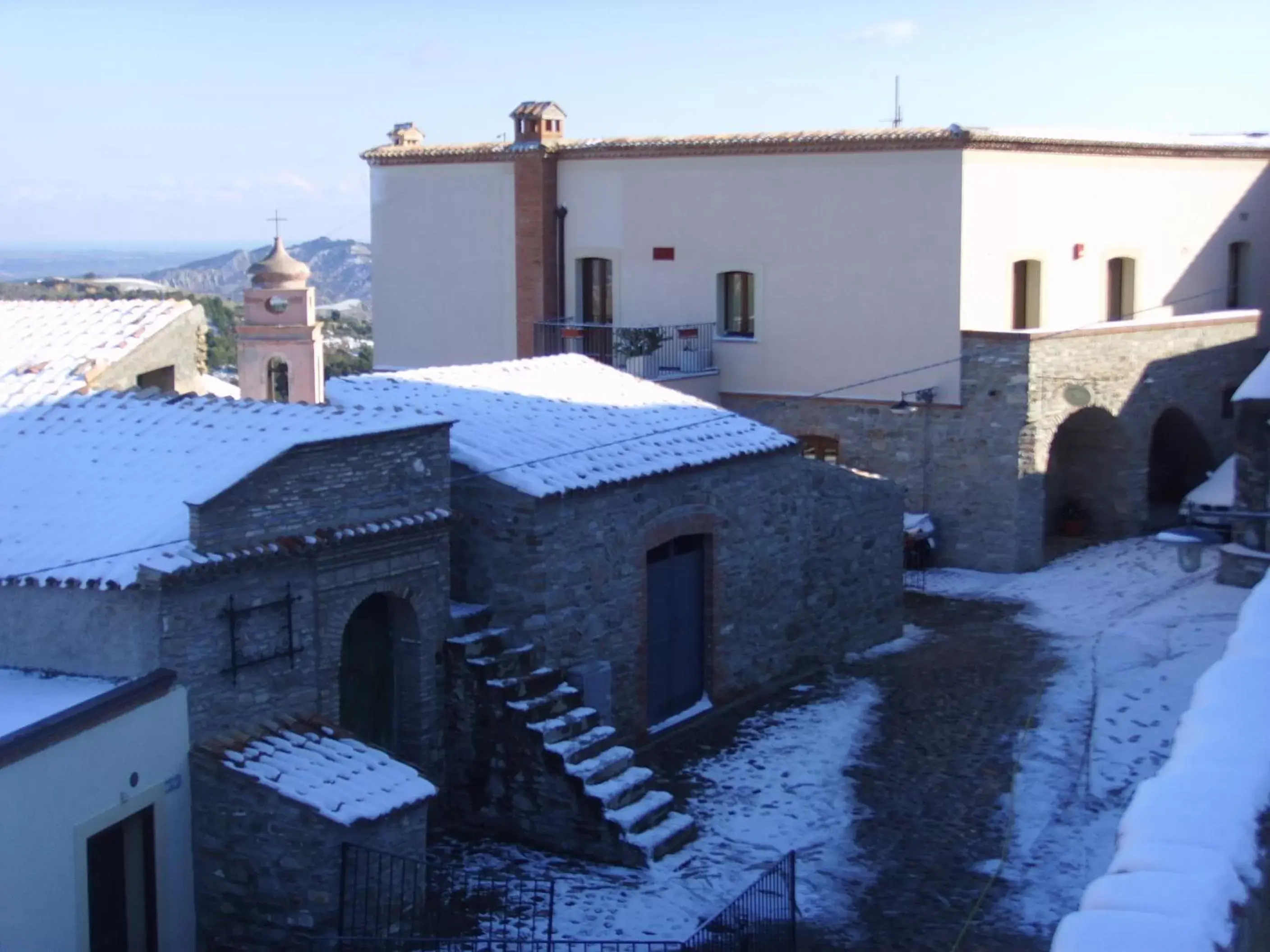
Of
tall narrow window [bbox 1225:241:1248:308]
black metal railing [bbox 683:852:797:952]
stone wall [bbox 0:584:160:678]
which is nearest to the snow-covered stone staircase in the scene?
black metal railing [bbox 683:852:797:952]

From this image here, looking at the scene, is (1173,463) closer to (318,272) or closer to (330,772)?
(330,772)

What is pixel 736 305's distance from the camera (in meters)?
27.6

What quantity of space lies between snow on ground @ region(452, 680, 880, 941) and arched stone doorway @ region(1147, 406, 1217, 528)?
43.3ft

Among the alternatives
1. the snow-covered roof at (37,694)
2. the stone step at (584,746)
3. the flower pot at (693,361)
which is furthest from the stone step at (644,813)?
the flower pot at (693,361)

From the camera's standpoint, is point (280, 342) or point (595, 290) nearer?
point (280, 342)

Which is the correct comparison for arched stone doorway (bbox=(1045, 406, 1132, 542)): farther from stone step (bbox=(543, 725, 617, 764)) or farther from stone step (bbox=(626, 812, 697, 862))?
stone step (bbox=(626, 812, 697, 862))

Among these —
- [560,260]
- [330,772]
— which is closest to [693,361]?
[560,260]

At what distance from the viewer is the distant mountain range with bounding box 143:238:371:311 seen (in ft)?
184

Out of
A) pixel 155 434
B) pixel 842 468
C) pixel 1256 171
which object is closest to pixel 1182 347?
pixel 1256 171

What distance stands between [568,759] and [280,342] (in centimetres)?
812

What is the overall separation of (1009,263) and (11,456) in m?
17.3

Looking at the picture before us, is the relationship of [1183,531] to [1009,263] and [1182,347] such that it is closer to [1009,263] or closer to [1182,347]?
[1009,263]

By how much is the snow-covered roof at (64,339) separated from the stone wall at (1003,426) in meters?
11.6

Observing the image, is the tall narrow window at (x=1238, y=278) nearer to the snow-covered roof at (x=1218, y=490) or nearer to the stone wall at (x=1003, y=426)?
the stone wall at (x=1003, y=426)
